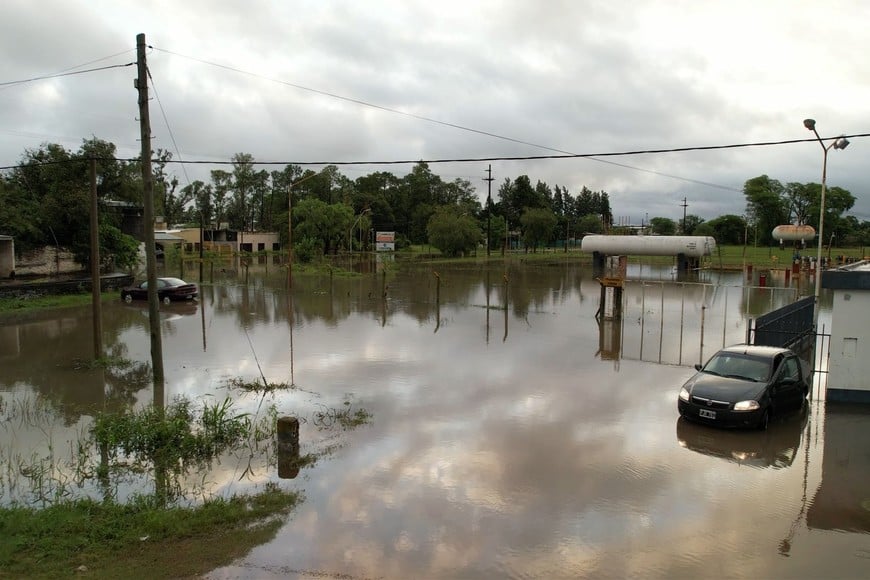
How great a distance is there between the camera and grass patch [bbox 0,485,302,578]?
6.73 metres

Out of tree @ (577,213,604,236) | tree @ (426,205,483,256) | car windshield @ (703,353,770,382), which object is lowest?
car windshield @ (703,353,770,382)

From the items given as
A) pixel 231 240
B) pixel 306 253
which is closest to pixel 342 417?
pixel 306 253

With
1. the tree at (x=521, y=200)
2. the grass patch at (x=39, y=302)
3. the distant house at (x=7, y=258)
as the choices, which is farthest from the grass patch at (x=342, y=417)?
the tree at (x=521, y=200)

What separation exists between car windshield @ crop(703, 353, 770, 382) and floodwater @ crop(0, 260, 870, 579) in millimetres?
1118

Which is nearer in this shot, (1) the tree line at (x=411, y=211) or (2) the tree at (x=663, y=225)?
(1) the tree line at (x=411, y=211)

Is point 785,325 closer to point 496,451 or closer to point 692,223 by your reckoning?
point 496,451

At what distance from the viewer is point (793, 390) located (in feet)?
42.0

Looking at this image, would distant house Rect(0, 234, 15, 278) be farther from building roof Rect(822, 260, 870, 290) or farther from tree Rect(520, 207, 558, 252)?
tree Rect(520, 207, 558, 252)

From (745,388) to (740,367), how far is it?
2.79ft

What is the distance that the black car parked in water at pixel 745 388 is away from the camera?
11.8 meters

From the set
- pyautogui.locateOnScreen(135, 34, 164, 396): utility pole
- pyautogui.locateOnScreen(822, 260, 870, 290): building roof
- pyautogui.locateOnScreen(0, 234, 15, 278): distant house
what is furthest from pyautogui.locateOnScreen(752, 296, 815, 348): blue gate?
pyautogui.locateOnScreen(0, 234, 15, 278): distant house

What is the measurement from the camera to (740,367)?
12.9m

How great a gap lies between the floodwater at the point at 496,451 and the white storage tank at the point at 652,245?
34622 millimetres

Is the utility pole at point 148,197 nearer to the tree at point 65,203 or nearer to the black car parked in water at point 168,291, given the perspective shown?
the black car parked in water at point 168,291
